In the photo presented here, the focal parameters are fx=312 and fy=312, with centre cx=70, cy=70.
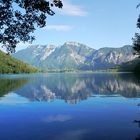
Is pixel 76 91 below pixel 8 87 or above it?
below

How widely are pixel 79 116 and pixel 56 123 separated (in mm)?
5728

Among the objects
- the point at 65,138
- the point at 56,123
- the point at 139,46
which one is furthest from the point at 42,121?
the point at 139,46

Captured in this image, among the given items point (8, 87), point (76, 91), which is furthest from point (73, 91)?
point (8, 87)

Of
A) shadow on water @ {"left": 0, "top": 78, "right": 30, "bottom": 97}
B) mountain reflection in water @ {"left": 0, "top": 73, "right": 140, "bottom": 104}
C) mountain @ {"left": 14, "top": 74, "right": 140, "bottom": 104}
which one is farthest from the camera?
shadow on water @ {"left": 0, "top": 78, "right": 30, "bottom": 97}

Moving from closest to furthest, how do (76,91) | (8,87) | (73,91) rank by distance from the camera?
(76,91)
(73,91)
(8,87)

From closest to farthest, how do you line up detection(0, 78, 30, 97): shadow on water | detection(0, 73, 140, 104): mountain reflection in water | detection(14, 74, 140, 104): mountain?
detection(14, 74, 140, 104): mountain, detection(0, 73, 140, 104): mountain reflection in water, detection(0, 78, 30, 97): shadow on water

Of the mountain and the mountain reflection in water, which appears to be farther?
the mountain reflection in water

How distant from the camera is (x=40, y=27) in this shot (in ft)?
79.0

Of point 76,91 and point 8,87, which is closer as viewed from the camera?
point 76,91

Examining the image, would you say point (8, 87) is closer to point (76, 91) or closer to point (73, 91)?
point (73, 91)

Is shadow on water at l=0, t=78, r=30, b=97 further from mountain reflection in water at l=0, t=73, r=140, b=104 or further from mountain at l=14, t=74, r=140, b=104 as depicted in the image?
mountain at l=14, t=74, r=140, b=104

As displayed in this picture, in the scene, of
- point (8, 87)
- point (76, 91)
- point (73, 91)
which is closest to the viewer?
point (76, 91)

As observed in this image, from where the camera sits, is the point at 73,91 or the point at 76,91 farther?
the point at 73,91

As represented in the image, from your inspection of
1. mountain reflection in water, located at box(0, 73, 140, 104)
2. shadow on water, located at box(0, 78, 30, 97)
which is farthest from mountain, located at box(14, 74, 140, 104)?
shadow on water, located at box(0, 78, 30, 97)
